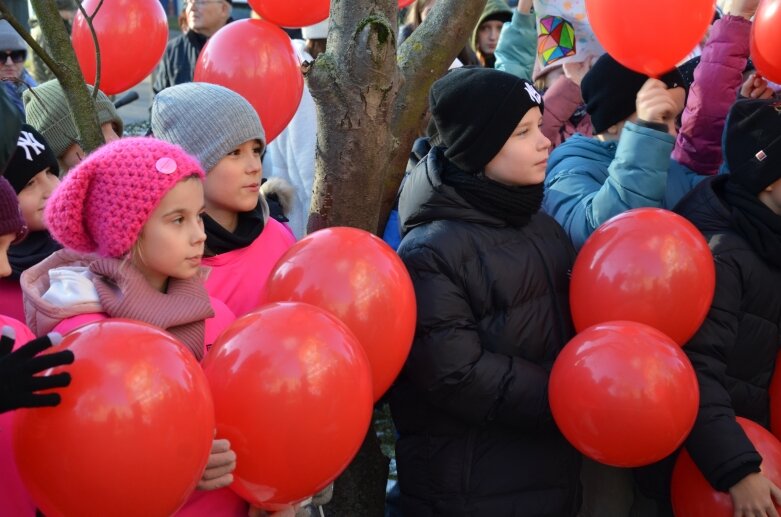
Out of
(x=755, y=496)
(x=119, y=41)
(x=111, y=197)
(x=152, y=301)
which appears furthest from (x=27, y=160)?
(x=755, y=496)

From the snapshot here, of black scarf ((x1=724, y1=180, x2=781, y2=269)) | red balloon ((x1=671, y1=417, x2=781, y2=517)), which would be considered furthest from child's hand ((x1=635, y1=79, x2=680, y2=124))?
red balloon ((x1=671, y1=417, x2=781, y2=517))

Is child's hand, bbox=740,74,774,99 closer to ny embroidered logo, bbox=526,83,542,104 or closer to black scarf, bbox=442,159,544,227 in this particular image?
ny embroidered logo, bbox=526,83,542,104

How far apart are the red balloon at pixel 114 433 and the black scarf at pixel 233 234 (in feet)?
3.33

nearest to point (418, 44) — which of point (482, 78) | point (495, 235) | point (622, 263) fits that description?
point (482, 78)

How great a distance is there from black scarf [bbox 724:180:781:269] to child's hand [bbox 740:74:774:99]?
45.7 inches

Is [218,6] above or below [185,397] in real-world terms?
below

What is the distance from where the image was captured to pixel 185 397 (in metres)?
1.89

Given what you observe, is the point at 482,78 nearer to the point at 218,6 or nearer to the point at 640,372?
the point at 640,372

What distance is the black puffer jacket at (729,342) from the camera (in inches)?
115

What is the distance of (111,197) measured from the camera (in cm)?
234

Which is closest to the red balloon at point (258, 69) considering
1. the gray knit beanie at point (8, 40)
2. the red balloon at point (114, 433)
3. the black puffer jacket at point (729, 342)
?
the black puffer jacket at point (729, 342)

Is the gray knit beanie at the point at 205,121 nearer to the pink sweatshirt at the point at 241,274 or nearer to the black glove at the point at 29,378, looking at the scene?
the pink sweatshirt at the point at 241,274

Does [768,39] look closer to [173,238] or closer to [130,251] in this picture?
[173,238]

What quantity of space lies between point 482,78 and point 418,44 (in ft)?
2.32
